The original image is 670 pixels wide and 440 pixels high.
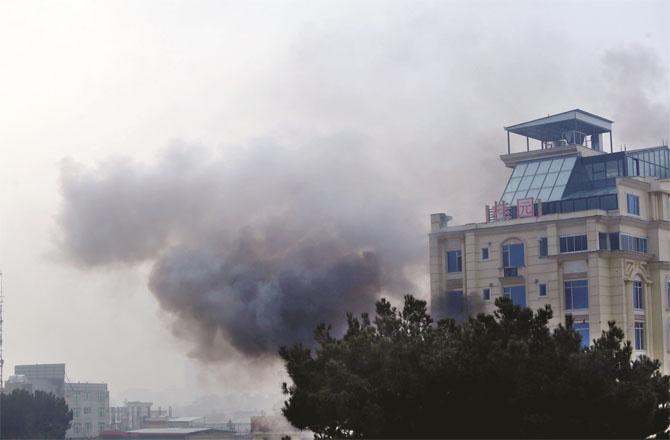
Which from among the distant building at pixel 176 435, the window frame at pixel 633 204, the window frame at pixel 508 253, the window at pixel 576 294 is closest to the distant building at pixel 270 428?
the distant building at pixel 176 435

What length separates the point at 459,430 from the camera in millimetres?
63719

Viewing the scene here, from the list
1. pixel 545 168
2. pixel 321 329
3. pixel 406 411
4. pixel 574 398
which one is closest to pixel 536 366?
pixel 574 398

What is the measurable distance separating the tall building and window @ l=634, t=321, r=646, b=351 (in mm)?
182

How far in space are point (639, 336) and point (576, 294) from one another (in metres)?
7.71

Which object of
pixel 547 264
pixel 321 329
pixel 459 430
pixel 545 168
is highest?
pixel 545 168

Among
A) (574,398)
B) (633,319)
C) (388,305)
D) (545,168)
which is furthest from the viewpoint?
(545,168)

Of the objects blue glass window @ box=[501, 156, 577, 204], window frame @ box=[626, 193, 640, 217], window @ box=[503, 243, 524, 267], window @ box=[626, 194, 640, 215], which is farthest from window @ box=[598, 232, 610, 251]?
window @ box=[503, 243, 524, 267]

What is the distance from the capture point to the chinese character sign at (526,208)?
120 metres

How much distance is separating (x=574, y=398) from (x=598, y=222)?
55086 millimetres

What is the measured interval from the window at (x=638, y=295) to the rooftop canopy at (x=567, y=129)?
17.3 metres

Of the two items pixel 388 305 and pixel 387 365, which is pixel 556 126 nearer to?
pixel 388 305

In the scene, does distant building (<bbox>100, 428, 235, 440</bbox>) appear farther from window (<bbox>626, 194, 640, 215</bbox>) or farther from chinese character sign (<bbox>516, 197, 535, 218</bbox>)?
window (<bbox>626, 194, 640, 215</bbox>)

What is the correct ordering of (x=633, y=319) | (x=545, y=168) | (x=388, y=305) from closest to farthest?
1. (x=388, y=305)
2. (x=633, y=319)
3. (x=545, y=168)

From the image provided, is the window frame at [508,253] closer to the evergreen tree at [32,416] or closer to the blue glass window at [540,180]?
the blue glass window at [540,180]
